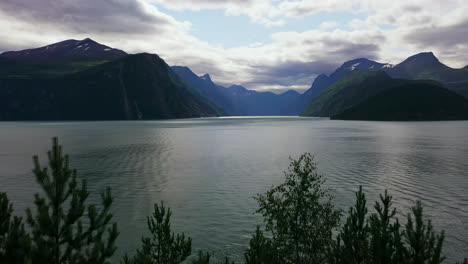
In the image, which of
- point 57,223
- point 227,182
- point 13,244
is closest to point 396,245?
point 57,223

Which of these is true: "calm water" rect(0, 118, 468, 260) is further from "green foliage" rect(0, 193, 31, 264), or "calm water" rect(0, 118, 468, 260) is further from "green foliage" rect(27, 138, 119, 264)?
"green foliage" rect(0, 193, 31, 264)

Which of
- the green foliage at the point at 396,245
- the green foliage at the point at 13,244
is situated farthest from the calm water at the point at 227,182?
the green foliage at the point at 13,244

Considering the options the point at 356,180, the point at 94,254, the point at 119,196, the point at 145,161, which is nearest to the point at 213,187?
the point at 119,196

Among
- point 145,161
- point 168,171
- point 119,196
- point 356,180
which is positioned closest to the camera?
point 119,196

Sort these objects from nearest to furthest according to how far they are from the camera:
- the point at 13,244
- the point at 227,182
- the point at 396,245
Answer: the point at 13,244
the point at 396,245
the point at 227,182

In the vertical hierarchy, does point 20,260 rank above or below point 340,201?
above

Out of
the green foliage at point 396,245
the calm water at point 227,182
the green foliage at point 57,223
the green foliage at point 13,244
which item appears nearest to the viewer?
the green foliage at point 13,244

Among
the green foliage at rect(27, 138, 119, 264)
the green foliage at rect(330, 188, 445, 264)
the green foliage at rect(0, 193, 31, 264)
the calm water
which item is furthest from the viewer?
the calm water

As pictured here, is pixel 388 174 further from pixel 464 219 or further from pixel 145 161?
pixel 145 161

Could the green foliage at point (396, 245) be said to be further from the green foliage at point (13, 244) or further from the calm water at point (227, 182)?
the green foliage at point (13, 244)

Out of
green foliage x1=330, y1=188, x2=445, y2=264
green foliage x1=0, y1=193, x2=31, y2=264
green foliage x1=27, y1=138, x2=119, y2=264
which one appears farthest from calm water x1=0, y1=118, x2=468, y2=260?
green foliage x1=0, y1=193, x2=31, y2=264

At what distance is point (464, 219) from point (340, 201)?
12.2 metres

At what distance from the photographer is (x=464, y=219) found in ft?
97.5

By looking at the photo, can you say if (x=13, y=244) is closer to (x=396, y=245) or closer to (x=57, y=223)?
(x=57, y=223)
